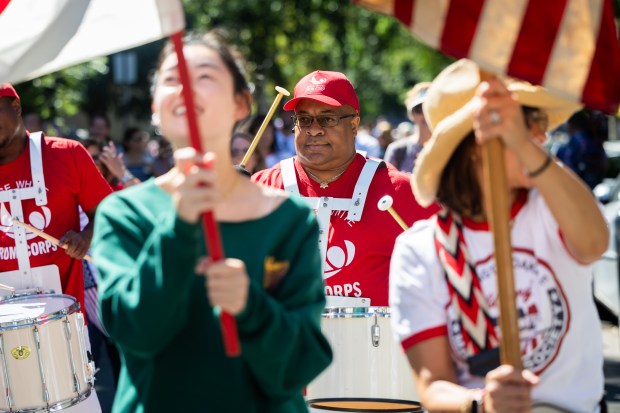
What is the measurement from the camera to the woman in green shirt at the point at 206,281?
2654 mm

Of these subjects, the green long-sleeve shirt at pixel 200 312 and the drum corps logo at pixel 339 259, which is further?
the drum corps logo at pixel 339 259

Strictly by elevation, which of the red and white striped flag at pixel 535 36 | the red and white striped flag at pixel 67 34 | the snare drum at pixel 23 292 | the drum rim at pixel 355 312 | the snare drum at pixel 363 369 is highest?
the red and white striped flag at pixel 67 34

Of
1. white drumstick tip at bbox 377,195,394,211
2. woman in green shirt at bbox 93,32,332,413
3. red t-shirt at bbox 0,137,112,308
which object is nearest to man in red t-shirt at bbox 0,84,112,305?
red t-shirt at bbox 0,137,112,308

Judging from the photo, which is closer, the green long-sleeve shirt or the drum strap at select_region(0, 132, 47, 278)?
the green long-sleeve shirt

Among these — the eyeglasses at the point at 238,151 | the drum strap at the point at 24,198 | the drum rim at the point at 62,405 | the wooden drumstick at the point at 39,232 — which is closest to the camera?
the drum rim at the point at 62,405

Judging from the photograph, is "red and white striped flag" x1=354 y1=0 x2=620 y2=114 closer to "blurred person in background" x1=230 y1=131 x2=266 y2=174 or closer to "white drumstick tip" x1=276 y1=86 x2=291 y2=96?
"white drumstick tip" x1=276 y1=86 x2=291 y2=96

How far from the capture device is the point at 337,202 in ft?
17.7

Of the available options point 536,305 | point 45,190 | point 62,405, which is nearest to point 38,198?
point 45,190

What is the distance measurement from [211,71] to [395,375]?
81.9 inches

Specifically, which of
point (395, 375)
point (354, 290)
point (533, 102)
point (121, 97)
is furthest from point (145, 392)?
point (121, 97)

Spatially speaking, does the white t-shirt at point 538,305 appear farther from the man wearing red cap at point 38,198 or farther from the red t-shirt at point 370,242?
the man wearing red cap at point 38,198

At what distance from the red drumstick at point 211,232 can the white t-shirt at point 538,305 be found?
0.55 meters

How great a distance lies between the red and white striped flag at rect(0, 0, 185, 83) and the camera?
2.92 metres

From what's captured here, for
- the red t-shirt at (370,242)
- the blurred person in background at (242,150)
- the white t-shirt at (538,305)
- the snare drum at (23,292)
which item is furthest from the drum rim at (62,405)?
the blurred person in background at (242,150)
